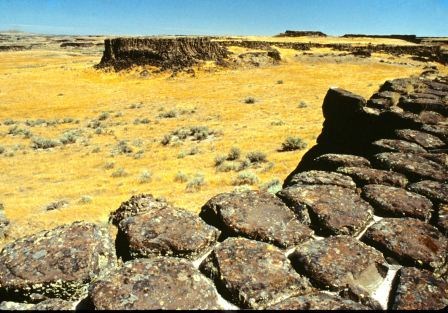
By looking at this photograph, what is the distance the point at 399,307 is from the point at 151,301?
1476 mm

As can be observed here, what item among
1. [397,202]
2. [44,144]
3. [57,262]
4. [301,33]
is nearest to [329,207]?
[397,202]

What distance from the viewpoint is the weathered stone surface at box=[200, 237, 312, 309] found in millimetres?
2422

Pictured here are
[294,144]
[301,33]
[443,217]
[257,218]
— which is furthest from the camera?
[301,33]

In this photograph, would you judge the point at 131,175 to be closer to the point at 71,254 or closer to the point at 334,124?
the point at 334,124

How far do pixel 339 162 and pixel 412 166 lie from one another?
0.79 metres

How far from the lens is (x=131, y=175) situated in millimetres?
11891

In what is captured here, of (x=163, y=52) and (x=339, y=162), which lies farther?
(x=163, y=52)

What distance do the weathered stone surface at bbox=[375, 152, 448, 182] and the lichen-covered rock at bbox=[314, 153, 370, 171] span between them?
19 centimetres

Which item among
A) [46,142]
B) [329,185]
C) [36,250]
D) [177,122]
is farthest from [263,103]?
[36,250]

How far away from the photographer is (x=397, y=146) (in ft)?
16.5

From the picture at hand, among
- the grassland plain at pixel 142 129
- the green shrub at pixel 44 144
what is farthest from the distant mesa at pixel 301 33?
the green shrub at pixel 44 144

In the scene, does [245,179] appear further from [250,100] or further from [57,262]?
[250,100]

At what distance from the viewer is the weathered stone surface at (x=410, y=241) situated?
9.16 ft

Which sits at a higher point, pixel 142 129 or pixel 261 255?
pixel 261 255
